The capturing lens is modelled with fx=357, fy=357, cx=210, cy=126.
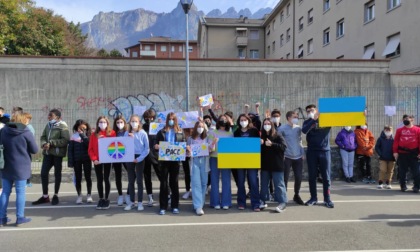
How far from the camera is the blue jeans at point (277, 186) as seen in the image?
7.23 metres

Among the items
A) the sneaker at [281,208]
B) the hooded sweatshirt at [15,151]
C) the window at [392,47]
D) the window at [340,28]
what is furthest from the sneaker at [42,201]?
the window at [340,28]

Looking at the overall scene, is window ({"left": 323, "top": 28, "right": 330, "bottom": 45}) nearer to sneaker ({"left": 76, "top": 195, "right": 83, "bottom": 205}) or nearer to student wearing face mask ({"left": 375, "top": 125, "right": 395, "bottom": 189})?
student wearing face mask ({"left": 375, "top": 125, "right": 395, "bottom": 189})

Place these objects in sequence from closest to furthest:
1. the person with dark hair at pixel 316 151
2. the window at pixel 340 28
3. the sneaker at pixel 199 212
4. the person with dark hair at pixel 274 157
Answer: the sneaker at pixel 199 212 < the person with dark hair at pixel 274 157 < the person with dark hair at pixel 316 151 < the window at pixel 340 28

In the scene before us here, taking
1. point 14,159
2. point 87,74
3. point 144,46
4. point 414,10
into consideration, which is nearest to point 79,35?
point 87,74

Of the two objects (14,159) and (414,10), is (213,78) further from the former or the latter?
(414,10)

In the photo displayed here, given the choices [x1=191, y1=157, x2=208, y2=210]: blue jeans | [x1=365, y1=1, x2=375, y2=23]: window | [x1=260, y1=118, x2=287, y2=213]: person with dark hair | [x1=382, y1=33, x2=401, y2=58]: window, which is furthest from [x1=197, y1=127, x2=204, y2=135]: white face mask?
[x1=365, y1=1, x2=375, y2=23]: window

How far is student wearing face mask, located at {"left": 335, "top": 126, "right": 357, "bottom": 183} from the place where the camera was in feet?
35.6

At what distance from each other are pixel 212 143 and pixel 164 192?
1386mm

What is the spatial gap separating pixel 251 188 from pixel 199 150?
1325 millimetres

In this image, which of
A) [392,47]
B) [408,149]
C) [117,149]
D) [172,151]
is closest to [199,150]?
[172,151]

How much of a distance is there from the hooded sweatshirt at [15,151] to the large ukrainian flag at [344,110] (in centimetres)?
588

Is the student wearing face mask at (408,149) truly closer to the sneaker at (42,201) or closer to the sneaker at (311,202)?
the sneaker at (311,202)

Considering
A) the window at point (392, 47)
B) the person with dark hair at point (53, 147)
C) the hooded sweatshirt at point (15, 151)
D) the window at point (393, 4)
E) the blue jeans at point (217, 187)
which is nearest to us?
the hooded sweatshirt at point (15, 151)

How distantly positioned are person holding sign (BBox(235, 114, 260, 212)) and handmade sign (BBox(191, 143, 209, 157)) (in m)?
0.82
